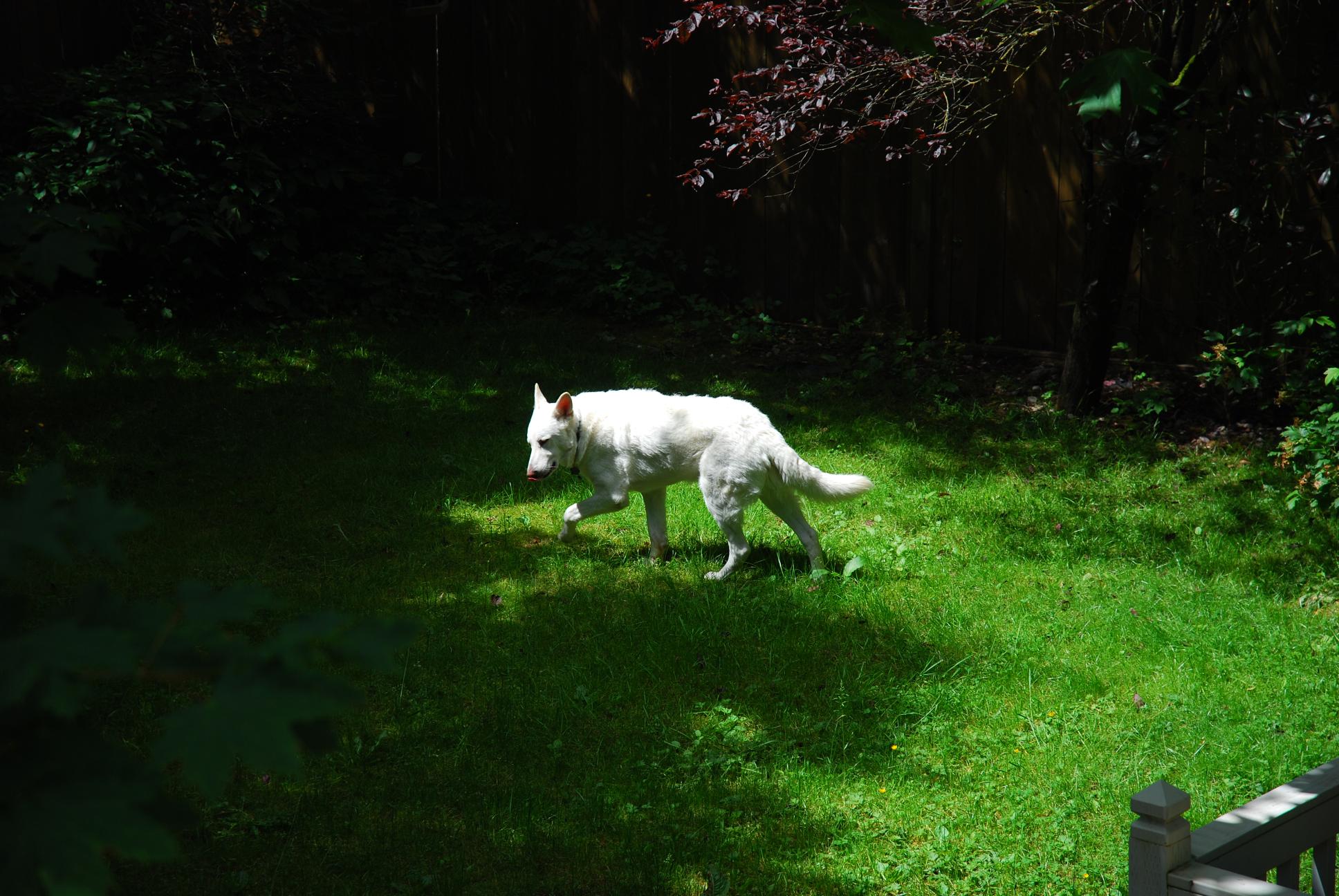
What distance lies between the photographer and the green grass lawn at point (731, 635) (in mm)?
3611

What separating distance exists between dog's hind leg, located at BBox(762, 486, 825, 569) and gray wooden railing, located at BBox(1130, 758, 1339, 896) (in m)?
3.40

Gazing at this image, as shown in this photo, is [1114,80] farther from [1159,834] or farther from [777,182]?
[777,182]

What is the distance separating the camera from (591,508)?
19.6ft

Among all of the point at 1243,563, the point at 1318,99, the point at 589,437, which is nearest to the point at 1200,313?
the point at 1318,99

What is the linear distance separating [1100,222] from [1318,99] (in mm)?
1389

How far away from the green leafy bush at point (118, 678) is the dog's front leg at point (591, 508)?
4.63m

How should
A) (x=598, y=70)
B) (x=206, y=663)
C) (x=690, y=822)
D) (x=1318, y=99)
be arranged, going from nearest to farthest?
(x=206, y=663), (x=690, y=822), (x=1318, y=99), (x=598, y=70)

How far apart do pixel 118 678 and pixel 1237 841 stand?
2.01 meters

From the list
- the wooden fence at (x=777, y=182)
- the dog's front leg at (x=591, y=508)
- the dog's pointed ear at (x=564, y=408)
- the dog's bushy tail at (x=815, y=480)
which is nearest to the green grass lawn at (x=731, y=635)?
the dog's front leg at (x=591, y=508)

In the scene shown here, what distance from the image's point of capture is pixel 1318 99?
6.75m

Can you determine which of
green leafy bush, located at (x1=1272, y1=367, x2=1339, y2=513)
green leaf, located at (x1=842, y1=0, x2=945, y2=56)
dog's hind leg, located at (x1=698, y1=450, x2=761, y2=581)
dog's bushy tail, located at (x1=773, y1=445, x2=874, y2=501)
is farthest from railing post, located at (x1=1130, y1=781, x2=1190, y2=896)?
green leafy bush, located at (x1=1272, y1=367, x2=1339, y2=513)

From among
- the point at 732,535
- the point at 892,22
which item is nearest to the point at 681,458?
the point at 732,535

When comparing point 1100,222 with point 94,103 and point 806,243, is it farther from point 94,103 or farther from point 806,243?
point 94,103

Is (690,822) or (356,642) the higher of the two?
(356,642)
